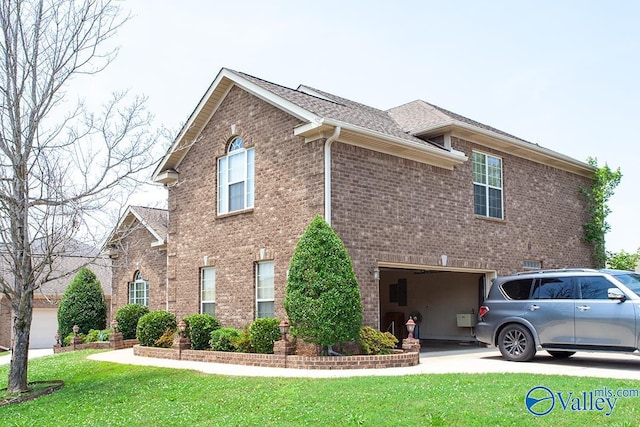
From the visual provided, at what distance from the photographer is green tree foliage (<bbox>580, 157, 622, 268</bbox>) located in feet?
74.2

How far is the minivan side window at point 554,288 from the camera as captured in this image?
511 inches

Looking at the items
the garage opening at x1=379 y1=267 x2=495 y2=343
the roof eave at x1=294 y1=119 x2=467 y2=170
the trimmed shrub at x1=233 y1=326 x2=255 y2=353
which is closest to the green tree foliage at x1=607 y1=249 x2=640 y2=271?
the garage opening at x1=379 y1=267 x2=495 y2=343

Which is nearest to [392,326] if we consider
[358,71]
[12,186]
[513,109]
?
[513,109]

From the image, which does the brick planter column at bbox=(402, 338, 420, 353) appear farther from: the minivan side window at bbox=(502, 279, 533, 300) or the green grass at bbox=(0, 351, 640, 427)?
the green grass at bbox=(0, 351, 640, 427)

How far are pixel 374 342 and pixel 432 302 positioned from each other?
821 cm

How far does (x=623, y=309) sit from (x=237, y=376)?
281 inches

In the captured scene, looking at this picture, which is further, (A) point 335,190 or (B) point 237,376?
(A) point 335,190

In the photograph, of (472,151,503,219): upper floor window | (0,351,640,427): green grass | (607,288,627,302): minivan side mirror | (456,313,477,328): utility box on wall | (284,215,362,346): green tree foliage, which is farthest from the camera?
(456,313,477,328): utility box on wall

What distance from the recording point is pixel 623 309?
1188cm

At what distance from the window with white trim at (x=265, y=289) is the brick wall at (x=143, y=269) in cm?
743

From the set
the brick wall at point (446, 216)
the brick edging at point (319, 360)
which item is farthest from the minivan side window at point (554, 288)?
the brick wall at point (446, 216)

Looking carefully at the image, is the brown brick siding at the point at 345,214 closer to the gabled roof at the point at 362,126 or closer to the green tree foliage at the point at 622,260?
the gabled roof at the point at 362,126

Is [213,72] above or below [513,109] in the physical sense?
above

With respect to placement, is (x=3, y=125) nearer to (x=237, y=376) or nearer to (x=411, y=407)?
(x=237, y=376)
